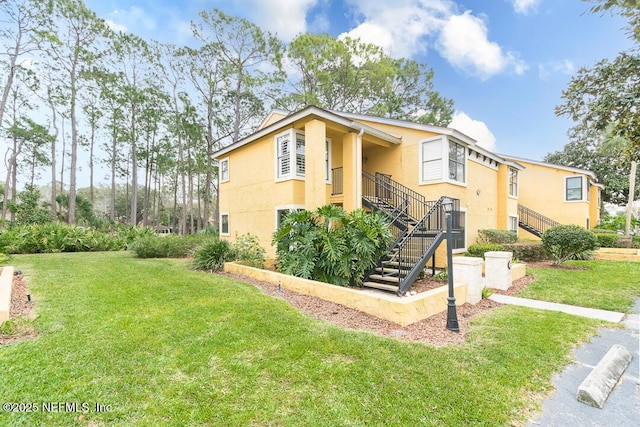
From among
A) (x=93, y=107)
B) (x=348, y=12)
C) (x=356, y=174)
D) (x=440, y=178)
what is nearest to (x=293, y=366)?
(x=356, y=174)

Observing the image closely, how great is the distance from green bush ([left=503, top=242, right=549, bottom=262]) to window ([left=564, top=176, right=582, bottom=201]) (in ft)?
26.2

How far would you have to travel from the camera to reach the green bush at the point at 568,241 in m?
9.73

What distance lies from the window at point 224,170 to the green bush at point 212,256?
4.37 metres

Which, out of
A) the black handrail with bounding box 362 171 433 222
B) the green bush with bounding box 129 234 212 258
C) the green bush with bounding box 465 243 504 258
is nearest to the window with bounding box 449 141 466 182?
the black handrail with bounding box 362 171 433 222

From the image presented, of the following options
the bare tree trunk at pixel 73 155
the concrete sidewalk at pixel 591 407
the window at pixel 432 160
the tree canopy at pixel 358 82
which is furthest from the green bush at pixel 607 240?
the bare tree trunk at pixel 73 155

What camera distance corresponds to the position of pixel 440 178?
34.1 ft

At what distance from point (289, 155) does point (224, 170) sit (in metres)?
5.51

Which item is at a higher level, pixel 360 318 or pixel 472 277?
pixel 472 277

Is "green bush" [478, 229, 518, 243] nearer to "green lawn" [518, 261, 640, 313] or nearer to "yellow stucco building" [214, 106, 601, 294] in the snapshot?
"yellow stucco building" [214, 106, 601, 294]

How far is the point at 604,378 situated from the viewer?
3.15m

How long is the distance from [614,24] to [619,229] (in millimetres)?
24182

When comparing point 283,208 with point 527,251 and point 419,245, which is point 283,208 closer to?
point 419,245

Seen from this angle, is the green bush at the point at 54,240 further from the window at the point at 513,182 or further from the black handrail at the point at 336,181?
the window at the point at 513,182

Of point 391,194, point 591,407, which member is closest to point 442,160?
point 391,194
